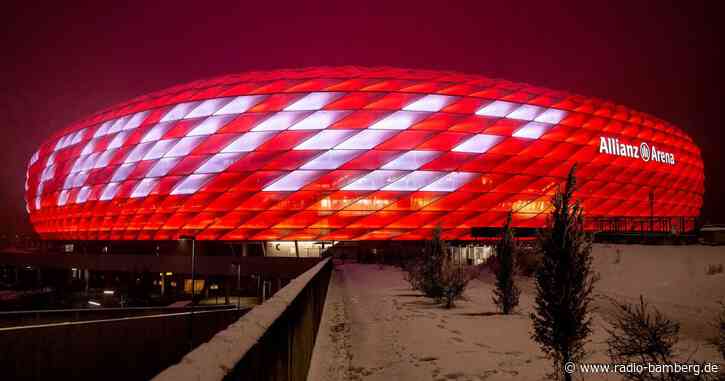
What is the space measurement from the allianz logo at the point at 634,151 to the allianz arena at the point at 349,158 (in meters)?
0.23

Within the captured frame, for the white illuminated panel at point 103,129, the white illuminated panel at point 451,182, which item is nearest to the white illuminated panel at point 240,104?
the white illuminated panel at point 103,129

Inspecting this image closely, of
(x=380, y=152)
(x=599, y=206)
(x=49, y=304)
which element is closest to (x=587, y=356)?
(x=380, y=152)

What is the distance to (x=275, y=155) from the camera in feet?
106

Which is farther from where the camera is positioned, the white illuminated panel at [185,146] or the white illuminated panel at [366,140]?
the white illuminated panel at [185,146]

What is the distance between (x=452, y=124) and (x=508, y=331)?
24.7 m

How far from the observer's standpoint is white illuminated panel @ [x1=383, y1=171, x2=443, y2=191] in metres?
Result: 32.8

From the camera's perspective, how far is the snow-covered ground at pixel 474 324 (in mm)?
6801

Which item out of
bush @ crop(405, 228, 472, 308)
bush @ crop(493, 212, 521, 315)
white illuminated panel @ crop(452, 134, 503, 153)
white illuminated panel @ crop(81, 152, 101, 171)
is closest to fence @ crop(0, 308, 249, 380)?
bush @ crop(405, 228, 472, 308)

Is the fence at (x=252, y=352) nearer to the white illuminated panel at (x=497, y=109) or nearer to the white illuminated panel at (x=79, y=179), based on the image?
the white illuminated panel at (x=497, y=109)

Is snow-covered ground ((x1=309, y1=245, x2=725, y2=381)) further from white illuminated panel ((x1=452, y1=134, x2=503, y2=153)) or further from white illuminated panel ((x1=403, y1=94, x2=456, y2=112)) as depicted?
white illuminated panel ((x1=403, y1=94, x2=456, y2=112))

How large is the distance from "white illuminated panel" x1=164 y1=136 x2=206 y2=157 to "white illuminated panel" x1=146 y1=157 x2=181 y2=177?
341mm

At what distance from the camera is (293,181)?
3228 centimetres

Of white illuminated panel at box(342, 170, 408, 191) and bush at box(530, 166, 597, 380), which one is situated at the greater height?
white illuminated panel at box(342, 170, 408, 191)

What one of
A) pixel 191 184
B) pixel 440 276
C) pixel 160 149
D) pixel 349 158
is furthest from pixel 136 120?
pixel 440 276
